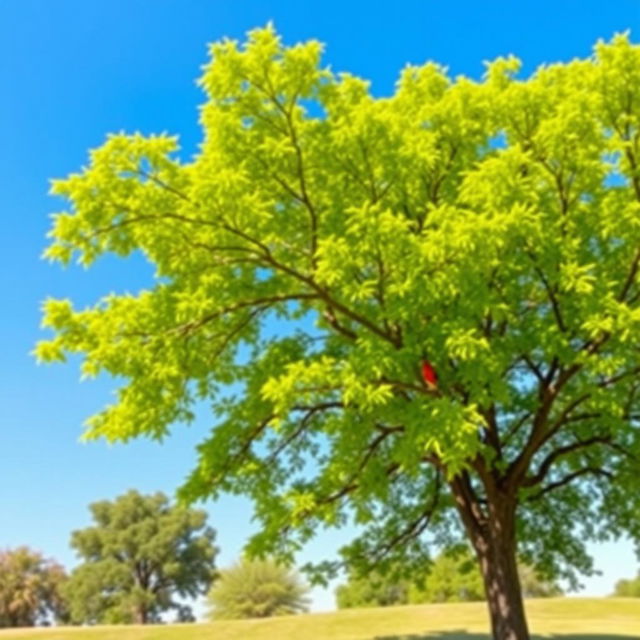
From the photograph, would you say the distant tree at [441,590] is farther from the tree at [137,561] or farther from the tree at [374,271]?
the tree at [374,271]

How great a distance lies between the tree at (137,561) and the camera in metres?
85.4

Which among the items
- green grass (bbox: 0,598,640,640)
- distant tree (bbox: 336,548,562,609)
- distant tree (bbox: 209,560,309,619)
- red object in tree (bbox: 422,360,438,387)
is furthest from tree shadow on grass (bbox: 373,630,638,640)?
distant tree (bbox: 209,560,309,619)

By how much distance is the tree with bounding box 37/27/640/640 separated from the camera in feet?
52.7

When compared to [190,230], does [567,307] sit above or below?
below

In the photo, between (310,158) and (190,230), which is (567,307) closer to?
(310,158)

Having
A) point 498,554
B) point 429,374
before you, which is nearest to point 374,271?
point 429,374

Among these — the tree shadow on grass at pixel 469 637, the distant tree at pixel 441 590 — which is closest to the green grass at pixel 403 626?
the tree shadow on grass at pixel 469 637

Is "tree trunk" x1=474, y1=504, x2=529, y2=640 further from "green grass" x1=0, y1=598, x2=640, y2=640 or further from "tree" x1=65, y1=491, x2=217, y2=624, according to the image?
"tree" x1=65, y1=491, x2=217, y2=624

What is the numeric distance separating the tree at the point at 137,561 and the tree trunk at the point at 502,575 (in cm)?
6996

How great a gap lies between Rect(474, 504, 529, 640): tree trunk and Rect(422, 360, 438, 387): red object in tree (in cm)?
462

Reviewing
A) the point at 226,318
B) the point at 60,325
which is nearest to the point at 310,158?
the point at 226,318

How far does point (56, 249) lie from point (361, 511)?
33.0 feet

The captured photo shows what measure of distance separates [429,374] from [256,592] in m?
82.0

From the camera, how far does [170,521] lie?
293 feet
